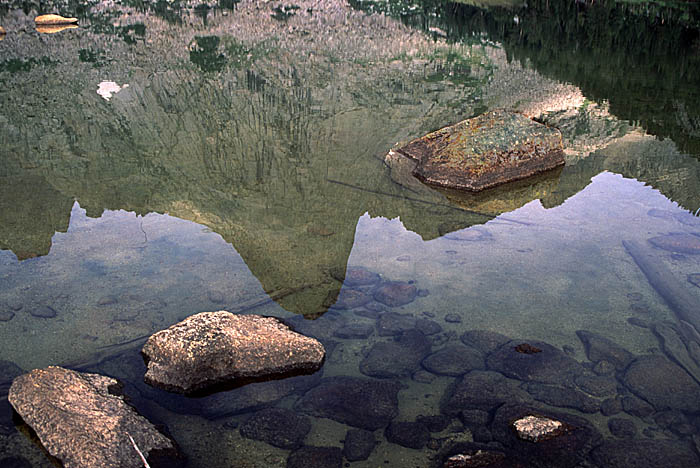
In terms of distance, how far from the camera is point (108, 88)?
23422 mm

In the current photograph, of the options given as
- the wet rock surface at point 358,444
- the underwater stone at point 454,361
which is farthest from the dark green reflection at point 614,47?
the wet rock surface at point 358,444

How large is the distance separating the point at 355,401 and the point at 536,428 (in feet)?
5.58

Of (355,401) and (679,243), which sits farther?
(679,243)

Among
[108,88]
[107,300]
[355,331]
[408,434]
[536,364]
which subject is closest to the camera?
[408,434]

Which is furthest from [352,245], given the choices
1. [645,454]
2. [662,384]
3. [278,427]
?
[645,454]

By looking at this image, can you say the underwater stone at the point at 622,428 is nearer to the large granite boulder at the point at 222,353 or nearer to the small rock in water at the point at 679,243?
the large granite boulder at the point at 222,353

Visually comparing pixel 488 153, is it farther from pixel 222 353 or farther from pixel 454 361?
pixel 222 353

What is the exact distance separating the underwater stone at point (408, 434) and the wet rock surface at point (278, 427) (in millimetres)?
765

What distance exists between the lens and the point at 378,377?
6.49 metres

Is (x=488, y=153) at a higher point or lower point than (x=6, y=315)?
higher

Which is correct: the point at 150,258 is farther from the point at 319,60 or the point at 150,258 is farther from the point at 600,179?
the point at 319,60

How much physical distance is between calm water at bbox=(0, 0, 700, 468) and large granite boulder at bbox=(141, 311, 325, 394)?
17cm

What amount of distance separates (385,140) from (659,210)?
6503mm

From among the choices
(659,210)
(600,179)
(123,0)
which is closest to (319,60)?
(600,179)
